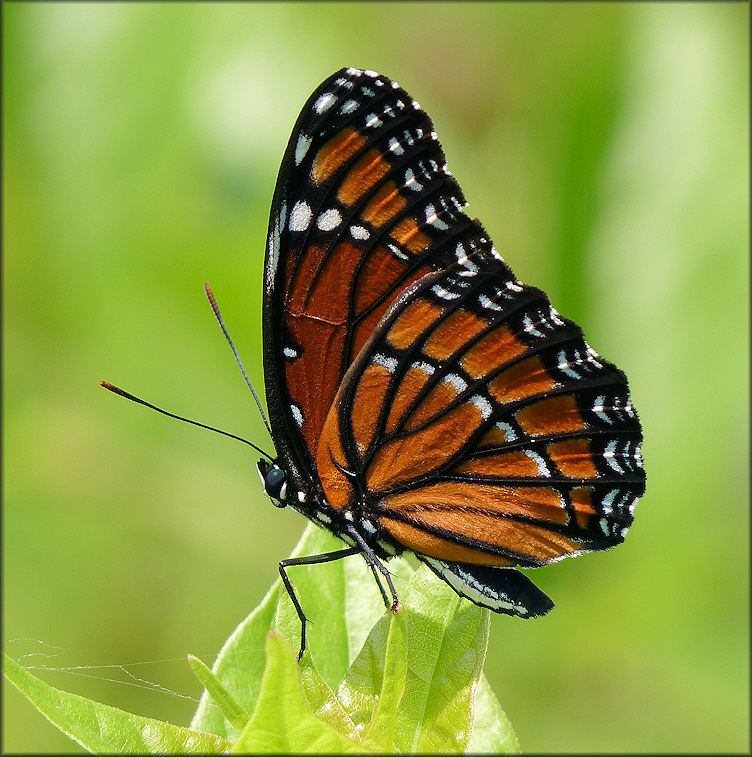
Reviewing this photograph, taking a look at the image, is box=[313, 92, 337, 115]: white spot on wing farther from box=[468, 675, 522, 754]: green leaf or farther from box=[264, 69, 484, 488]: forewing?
box=[468, 675, 522, 754]: green leaf

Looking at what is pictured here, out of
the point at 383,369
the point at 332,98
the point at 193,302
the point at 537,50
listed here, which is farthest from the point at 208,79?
the point at 383,369

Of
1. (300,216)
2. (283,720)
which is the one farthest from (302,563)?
(300,216)

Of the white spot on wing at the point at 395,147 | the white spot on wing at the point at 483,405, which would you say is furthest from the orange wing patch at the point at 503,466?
the white spot on wing at the point at 395,147

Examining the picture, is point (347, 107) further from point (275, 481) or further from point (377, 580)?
point (377, 580)

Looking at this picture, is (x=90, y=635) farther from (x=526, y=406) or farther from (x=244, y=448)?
(x=526, y=406)

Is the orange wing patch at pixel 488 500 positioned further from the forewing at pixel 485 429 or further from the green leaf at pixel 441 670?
the green leaf at pixel 441 670

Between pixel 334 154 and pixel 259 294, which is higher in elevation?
pixel 259 294

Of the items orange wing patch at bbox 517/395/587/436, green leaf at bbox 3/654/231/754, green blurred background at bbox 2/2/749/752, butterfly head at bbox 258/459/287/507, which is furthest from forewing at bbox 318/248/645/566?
green blurred background at bbox 2/2/749/752
